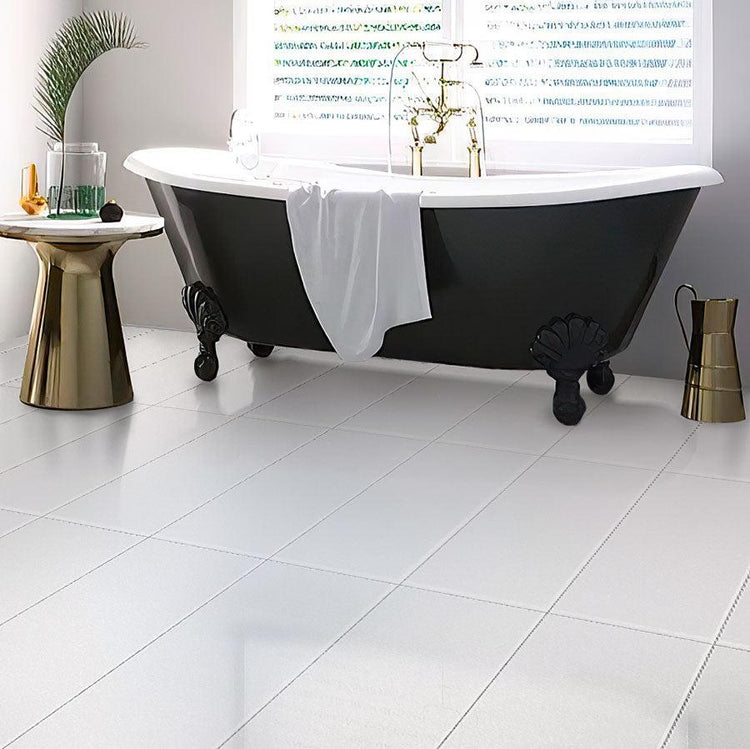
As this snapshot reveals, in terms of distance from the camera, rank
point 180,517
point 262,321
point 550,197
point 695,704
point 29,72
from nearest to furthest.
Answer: point 695,704 → point 180,517 → point 550,197 → point 262,321 → point 29,72

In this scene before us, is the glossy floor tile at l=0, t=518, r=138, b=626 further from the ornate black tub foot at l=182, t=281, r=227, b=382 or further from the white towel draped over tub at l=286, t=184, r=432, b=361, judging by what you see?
the ornate black tub foot at l=182, t=281, r=227, b=382

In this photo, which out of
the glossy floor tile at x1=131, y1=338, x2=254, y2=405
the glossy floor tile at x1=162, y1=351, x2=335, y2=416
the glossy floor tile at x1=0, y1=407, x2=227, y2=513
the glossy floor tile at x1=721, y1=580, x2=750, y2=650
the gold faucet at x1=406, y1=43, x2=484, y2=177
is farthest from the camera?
the gold faucet at x1=406, y1=43, x2=484, y2=177

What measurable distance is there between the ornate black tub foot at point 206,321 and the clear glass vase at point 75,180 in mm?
425

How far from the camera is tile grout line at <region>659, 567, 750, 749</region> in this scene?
1.70 metres

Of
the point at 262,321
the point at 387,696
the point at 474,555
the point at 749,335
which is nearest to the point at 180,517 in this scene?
the point at 474,555

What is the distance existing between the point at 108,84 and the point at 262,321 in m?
1.53

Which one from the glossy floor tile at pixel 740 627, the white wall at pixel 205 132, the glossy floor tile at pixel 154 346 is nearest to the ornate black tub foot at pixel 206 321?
the glossy floor tile at pixel 154 346

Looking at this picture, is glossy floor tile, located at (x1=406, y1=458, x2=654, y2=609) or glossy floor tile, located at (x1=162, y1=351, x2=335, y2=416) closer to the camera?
glossy floor tile, located at (x1=406, y1=458, x2=654, y2=609)

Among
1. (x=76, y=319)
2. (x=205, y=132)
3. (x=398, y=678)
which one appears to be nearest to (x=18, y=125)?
(x=205, y=132)

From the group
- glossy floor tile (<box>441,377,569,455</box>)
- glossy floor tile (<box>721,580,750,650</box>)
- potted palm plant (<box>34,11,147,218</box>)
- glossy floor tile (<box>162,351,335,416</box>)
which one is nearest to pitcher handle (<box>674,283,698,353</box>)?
glossy floor tile (<box>441,377,569,455</box>)

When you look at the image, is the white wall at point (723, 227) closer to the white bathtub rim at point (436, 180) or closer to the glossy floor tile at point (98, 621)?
the white bathtub rim at point (436, 180)

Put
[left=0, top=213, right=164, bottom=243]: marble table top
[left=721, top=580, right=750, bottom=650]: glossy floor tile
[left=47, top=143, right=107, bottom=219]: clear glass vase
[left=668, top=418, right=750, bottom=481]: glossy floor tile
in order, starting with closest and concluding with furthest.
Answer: [left=721, top=580, right=750, bottom=650]: glossy floor tile → [left=668, top=418, right=750, bottom=481]: glossy floor tile → [left=0, top=213, right=164, bottom=243]: marble table top → [left=47, top=143, right=107, bottom=219]: clear glass vase

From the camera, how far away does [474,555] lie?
7.79 feet

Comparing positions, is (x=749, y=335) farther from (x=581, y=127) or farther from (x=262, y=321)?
(x=262, y=321)
